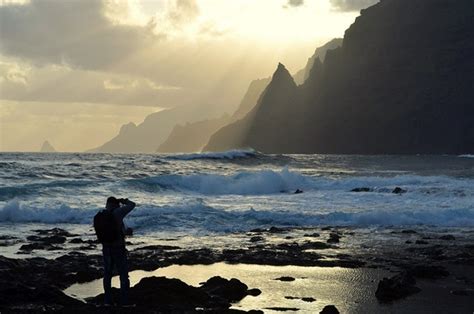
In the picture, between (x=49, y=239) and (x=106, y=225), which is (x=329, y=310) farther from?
(x=49, y=239)

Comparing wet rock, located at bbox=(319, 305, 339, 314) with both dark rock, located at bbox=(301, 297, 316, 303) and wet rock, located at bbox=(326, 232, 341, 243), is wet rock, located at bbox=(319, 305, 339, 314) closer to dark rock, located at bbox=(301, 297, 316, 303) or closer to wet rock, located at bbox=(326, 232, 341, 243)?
dark rock, located at bbox=(301, 297, 316, 303)

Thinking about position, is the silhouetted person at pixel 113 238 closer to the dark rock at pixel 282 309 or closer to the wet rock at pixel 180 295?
the wet rock at pixel 180 295

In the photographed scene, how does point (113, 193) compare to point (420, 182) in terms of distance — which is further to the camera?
point (420, 182)

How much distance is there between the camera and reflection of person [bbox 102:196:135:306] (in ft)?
38.7

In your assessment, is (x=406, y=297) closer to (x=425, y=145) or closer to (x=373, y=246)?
(x=373, y=246)

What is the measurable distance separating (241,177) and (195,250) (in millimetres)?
33486

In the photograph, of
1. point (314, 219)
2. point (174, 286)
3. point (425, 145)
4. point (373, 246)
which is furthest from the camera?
point (425, 145)

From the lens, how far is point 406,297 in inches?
517

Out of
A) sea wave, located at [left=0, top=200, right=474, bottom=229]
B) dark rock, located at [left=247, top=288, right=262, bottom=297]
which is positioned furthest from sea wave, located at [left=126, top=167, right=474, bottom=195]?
dark rock, located at [left=247, top=288, right=262, bottom=297]

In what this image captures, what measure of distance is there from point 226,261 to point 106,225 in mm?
6350

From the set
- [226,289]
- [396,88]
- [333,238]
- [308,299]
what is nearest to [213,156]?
[333,238]

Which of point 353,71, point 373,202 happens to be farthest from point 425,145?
point 373,202

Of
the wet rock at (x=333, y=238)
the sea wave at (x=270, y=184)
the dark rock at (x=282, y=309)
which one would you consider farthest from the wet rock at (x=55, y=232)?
the sea wave at (x=270, y=184)

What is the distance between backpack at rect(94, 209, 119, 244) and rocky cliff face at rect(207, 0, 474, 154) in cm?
16242
